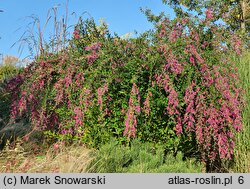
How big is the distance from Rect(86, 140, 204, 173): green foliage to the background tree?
1057 centimetres

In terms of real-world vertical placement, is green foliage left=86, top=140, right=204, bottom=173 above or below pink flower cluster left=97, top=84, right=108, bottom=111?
below

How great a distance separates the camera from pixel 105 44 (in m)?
5.30

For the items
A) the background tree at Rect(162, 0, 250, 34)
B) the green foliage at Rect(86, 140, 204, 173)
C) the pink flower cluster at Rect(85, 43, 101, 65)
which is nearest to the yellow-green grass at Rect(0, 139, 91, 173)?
the green foliage at Rect(86, 140, 204, 173)

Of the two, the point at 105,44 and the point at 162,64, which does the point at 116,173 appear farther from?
the point at 105,44

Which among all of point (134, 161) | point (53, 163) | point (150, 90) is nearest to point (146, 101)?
point (150, 90)

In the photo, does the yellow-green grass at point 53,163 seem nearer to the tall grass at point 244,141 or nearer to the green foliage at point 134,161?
the green foliage at point 134,161

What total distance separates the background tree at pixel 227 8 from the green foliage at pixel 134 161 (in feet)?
34.7

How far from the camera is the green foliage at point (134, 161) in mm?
4266

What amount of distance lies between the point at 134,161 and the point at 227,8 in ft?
40.3

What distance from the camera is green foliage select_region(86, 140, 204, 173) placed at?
14.0 ft

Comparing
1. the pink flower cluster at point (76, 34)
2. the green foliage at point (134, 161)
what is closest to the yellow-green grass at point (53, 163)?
the green foliage at point (134, 161)

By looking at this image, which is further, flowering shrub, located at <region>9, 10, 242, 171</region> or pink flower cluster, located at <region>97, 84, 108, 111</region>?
flowering shrub, located at <region>9, 10, 242, 171</region>

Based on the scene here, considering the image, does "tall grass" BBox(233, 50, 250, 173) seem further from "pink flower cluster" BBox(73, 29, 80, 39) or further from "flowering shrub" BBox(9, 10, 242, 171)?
"pink flower cluster" BBox(73, 29, 80, 39)

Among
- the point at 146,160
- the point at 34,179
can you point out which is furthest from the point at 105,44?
the point at 34,179
